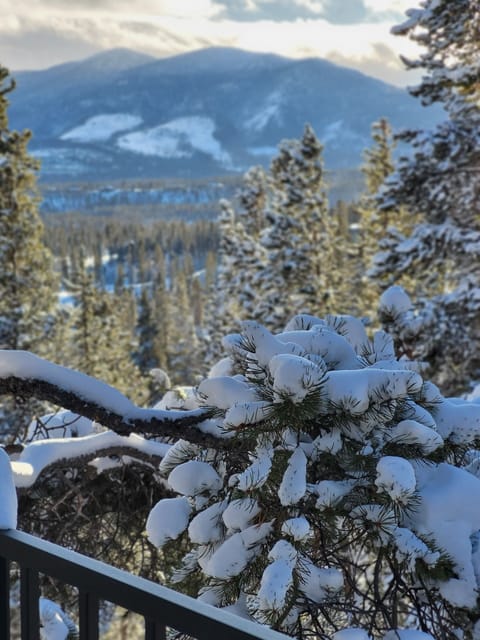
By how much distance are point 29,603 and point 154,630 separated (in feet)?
1.61

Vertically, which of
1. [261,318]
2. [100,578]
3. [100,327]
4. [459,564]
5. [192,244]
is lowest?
[192,244]

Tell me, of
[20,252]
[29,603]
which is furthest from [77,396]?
[20,252]

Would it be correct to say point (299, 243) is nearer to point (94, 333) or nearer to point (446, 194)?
point (94, 333)

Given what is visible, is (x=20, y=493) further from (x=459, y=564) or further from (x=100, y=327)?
(x=100, y=327)

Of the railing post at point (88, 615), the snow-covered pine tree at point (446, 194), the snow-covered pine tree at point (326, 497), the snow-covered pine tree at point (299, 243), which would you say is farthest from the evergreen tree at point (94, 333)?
the railing post at point (88, 615)

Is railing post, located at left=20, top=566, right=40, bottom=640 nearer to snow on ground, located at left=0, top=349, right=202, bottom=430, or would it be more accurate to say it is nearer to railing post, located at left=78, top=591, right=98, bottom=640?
railing post, located at left=78, top=591, right=98, bottom=640

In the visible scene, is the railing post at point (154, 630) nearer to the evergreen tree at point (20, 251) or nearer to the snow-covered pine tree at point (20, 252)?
the snow-covered pine tree at point (20, 252)

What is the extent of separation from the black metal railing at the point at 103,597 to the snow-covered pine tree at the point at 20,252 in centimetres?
1795

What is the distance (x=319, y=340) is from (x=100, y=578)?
1.41m

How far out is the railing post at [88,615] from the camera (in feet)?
5.13

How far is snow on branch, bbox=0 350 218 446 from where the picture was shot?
3061mm

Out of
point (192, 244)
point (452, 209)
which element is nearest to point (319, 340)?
point (452, 209)

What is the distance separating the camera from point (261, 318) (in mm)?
22906

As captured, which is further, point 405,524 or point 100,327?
point 100,327
